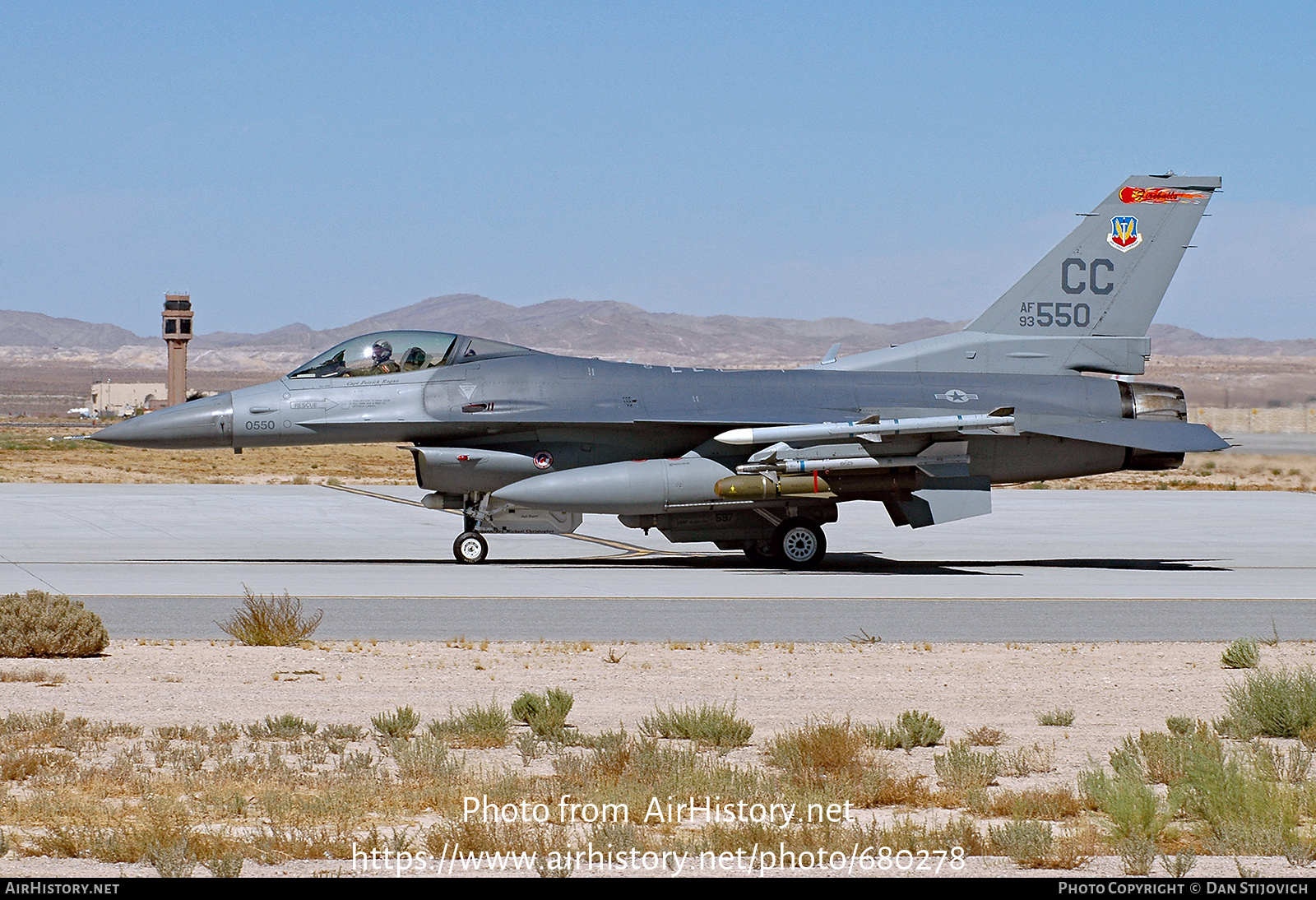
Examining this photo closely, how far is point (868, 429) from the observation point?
1961 centimetres

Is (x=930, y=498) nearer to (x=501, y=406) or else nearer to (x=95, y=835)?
(x=501, y=406)

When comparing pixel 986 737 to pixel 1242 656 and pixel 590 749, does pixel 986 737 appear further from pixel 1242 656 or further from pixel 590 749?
pixel 1242 656

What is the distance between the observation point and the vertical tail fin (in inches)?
856

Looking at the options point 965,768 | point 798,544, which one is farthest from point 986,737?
point 798,544

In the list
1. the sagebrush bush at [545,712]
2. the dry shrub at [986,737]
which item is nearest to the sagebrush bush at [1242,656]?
the dry shrub at [986,737]

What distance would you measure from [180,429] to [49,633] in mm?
7661

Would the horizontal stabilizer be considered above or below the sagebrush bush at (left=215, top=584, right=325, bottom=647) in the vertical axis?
above

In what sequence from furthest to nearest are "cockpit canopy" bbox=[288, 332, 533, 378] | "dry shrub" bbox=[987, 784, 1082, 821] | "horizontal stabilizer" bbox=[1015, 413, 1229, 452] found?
"horizontal stabilizer" bbox=[1015, 413, 1229, 452], "cockpit canopy" bbox=[288, 332, 533, 378], "dry shrub" bbox=[987, 784, 1082, 821]

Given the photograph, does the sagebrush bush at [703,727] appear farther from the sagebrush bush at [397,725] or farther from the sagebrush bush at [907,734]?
the sagebrush bush at [397,725]

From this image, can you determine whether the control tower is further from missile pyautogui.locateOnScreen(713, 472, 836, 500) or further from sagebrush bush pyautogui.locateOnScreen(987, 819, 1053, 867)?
sagebrush bush pyautogui.locateOnScreen(987, 819, 1053, 867)

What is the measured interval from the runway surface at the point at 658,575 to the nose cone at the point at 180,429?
1.76 metres

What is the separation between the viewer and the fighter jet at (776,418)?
19.7 meters

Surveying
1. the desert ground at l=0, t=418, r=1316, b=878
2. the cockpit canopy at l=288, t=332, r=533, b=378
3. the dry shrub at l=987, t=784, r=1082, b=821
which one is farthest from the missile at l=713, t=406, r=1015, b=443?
the dry shrub at l=987, t=784, r=1082, b=821

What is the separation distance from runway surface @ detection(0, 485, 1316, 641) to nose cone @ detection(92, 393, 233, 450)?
1.76 m
